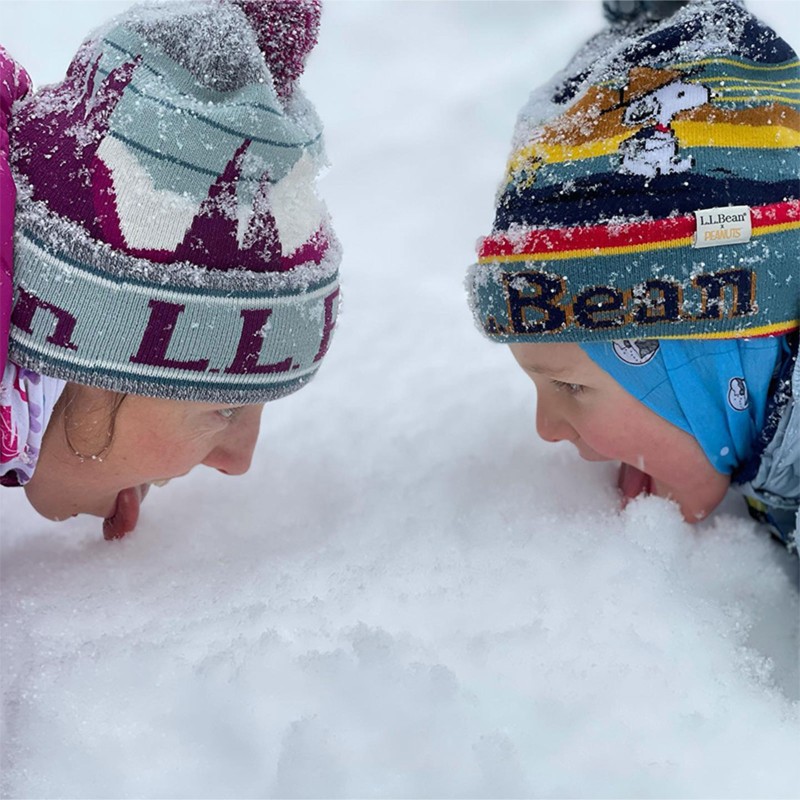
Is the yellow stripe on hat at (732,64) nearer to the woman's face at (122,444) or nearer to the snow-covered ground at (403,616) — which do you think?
the snow-covered ground at (403,616)


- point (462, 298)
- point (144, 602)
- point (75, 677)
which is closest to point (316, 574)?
point (144, 602)

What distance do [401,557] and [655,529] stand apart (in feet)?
1.21

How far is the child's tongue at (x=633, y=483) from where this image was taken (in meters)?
1.56

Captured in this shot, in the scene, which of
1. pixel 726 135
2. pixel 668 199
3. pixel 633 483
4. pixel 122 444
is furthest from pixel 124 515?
pixel 726 135

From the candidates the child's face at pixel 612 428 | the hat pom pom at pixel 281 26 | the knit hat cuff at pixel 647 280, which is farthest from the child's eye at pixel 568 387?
the hat pom pom at pixel 281 26

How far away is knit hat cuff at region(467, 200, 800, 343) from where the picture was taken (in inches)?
51.0

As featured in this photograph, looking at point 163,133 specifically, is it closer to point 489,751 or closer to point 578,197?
point 578,197

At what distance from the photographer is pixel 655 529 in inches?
57.1

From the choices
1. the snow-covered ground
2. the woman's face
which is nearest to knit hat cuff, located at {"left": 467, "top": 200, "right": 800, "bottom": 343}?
the snow-covered ground

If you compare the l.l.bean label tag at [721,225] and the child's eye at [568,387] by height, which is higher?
the l.l.bean label tag at [721,225]

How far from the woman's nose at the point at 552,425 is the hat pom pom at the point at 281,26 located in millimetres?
627

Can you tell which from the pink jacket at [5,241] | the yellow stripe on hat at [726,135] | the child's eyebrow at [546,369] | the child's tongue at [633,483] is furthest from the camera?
the child's tongue at [633,483]

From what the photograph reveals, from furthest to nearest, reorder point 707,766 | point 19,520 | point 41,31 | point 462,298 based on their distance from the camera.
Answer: point 41,31
point 462,298
point 19,520
point 707,766

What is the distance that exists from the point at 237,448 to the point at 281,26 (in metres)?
0.55
